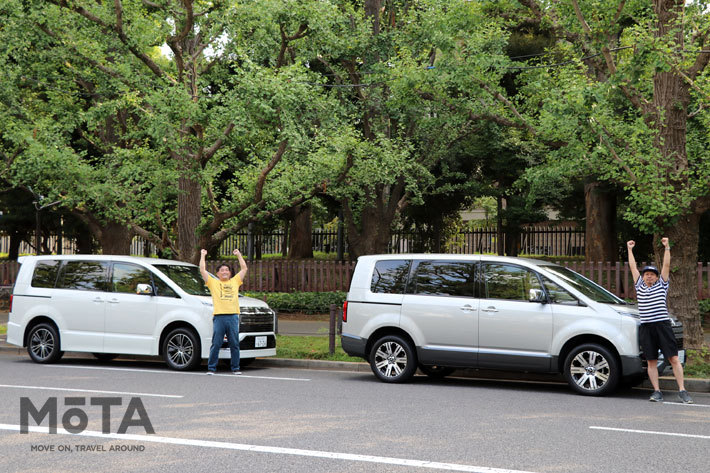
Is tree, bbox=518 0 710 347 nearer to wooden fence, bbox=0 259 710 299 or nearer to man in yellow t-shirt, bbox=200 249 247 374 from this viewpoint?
man in yellow t-shirt, bbox=200 249 247 374

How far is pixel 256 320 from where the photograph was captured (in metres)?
13.0

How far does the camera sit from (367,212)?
24.3 m

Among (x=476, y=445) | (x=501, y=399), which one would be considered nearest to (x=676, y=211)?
(x=501, y=399)

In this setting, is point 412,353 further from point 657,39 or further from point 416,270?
point 657,39

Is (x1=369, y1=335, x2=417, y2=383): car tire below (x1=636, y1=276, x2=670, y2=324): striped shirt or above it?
below

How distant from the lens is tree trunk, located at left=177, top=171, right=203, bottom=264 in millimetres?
17516

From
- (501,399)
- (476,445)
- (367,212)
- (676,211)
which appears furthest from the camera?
(367,212)

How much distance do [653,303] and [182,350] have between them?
7.38m

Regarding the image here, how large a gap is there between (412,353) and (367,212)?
43.1 feet

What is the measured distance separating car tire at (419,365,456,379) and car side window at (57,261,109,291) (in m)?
5.80

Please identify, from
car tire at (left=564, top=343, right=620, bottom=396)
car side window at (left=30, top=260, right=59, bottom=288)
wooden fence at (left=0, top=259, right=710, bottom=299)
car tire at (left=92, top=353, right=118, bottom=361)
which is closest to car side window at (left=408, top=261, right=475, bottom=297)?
car tire at (left=564, top=343, right=620, bottom=396)

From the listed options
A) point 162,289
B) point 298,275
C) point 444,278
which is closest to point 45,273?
point 162,289

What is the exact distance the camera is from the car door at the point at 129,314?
12.9 metres

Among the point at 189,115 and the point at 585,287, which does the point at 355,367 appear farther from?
the point at 189,115
